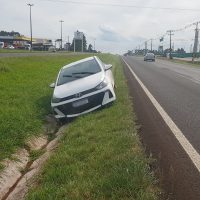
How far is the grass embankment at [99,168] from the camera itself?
5.12 metres

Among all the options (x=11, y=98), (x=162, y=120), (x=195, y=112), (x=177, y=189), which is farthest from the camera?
(x=11, y=98)

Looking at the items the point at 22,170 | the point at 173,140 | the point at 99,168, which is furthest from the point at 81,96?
the point at 99,168

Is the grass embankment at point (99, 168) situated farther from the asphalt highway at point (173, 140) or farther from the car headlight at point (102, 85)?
the car headlight at point (102, 85)

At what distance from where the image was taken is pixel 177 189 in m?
5.15

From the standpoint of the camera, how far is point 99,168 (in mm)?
6027

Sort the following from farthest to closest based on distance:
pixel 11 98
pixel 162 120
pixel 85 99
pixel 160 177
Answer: pixel 11 98
pixel 85 99
pixel 162 120
pixel 160 177

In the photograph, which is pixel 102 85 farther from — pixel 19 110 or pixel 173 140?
pixel 173 140

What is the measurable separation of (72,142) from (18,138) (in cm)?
144

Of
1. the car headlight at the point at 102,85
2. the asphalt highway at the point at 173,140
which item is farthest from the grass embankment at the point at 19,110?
the asphalt highway at the point at 173,140

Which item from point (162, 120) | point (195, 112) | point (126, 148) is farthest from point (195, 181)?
point (195, 112)

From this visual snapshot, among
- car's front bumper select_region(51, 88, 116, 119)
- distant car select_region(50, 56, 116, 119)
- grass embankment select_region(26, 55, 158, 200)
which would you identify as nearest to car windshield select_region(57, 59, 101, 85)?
distant car select_region(50, 56, 116, 119)

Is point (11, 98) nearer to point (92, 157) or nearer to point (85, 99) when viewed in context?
point (85, 99)

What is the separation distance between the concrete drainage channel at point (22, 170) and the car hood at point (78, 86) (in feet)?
6.80

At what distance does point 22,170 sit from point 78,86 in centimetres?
439
